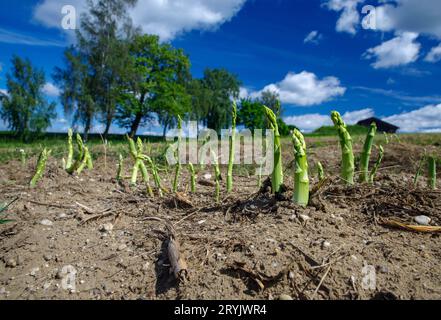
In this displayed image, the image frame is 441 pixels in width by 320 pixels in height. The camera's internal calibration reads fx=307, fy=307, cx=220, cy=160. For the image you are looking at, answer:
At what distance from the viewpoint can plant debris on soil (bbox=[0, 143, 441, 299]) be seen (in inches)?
66.1

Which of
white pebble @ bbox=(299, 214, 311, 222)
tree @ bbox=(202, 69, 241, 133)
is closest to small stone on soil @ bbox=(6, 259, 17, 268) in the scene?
white pebble @ bbox=(299, 214, 311, 222)

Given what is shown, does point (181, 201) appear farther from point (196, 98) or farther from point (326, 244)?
point (196, 98)

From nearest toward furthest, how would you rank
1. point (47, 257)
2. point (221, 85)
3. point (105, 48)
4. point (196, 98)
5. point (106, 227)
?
point (47, 257)
point (106, 227)
point (105, 48)
point (196, 98)
point (221, 85)

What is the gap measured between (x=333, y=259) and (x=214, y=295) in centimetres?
70

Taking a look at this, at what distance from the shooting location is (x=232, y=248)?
1.92 m

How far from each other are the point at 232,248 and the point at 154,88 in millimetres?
32054

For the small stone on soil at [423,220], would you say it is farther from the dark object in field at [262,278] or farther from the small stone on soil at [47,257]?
the small stone on soil at [47,257]

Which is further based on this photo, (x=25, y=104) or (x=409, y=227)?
(x=25, y=104)

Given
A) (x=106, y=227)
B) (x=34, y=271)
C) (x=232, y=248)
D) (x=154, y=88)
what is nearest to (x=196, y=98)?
(x=154, y=88)

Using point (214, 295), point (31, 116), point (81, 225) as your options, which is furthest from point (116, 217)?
point (31, 116)

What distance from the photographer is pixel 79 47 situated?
23.6 metres

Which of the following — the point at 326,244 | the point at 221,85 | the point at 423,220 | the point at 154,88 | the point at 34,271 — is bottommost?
the point at 34,271

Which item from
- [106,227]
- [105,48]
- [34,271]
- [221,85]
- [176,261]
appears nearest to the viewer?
[176,261]

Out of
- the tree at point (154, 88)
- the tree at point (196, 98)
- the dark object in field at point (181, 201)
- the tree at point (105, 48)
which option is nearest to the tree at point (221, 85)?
the tree at point (196, 98)
